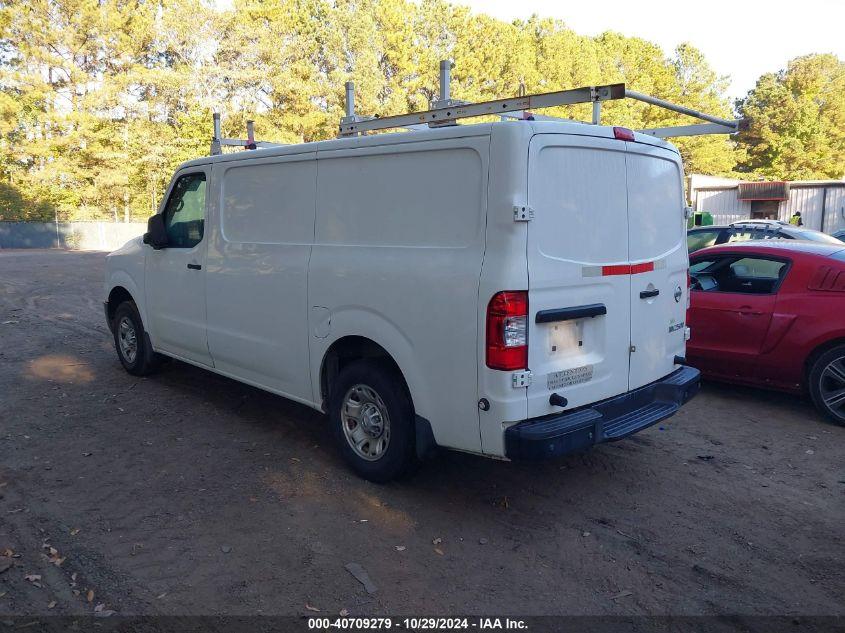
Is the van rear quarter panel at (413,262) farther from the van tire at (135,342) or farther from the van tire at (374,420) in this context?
the van tire at (135,342)

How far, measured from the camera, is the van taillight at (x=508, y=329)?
360 cm

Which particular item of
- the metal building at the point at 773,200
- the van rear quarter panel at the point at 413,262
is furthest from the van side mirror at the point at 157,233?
the metal building at the point at 773,200

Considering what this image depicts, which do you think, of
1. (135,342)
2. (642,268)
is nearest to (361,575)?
(642,268)

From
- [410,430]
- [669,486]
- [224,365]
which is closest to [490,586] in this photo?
[410,430]

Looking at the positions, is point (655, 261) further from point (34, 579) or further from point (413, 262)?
point (34, 579)

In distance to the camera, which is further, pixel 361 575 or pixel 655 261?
pixel 655 261

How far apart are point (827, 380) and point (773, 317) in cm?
70

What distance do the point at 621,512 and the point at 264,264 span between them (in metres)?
3.08

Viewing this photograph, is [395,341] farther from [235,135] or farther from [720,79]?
[720,79]

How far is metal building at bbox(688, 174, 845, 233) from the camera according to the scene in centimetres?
3097

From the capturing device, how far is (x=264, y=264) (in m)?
5.21

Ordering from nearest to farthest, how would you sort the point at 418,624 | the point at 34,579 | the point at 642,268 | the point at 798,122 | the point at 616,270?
the point at 418,624 → the point at 34,579 → the point at 616,270 → the point at 642,268 → the point at 798,122

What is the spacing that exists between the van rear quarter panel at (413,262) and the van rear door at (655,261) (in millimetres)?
1201

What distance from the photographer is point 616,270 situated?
418cm
